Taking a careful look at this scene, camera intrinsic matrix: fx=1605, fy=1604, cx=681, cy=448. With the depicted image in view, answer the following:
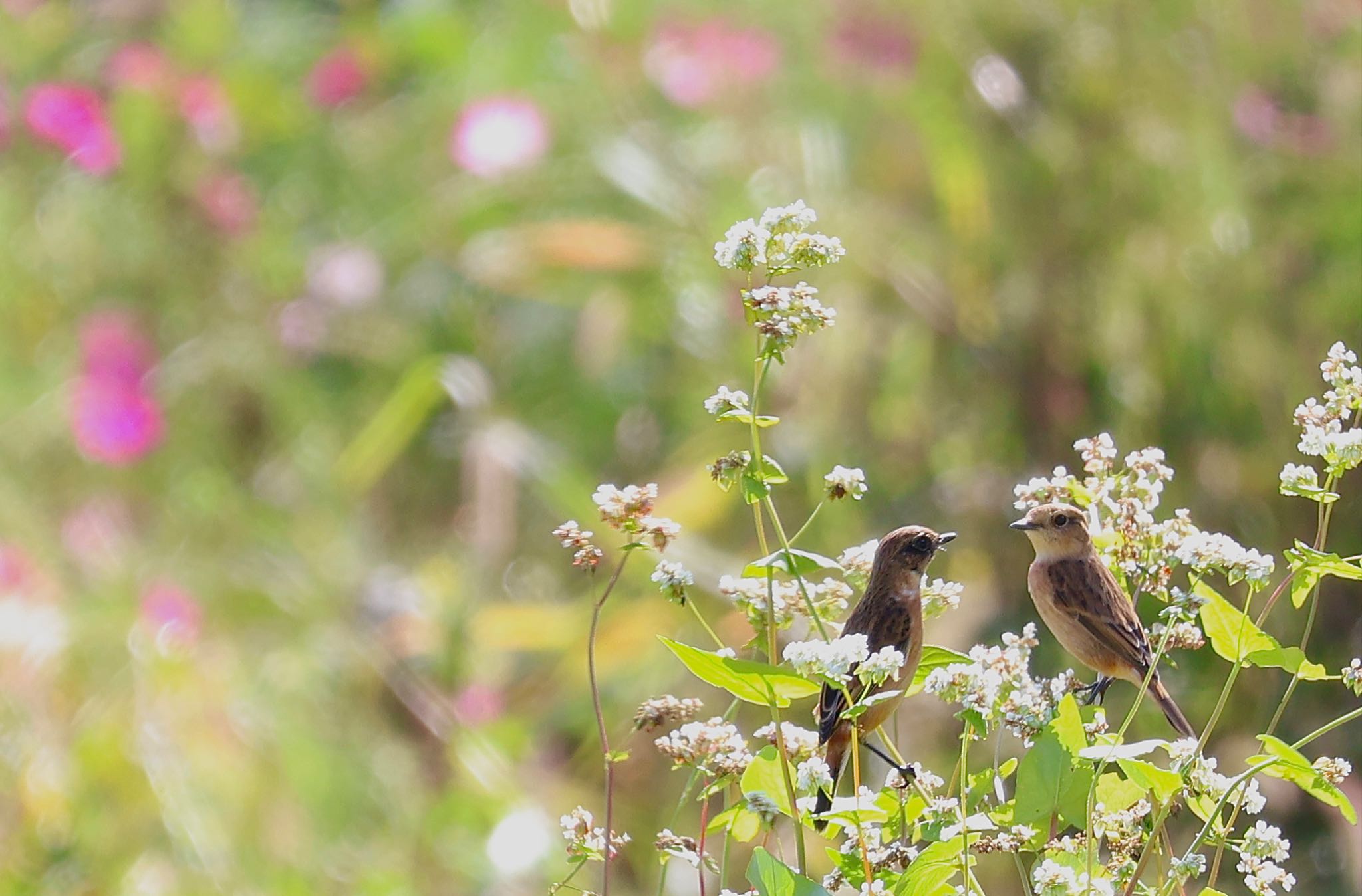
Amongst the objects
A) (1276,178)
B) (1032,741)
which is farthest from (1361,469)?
(1032,741)

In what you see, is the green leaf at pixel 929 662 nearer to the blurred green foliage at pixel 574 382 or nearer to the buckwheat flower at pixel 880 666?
the buckwheat flower at pixel 880 666

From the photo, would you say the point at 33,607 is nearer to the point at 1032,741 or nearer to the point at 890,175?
the point at 890,175

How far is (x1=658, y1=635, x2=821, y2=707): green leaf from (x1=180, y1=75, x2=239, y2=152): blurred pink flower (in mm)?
2472

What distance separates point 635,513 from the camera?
0.63 meters

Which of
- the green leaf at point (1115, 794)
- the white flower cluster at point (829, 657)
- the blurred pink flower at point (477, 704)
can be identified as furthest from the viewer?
the blurred pink flower at point (477, 704)

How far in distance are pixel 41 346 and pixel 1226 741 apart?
2011mm

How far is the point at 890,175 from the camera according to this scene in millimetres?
2357

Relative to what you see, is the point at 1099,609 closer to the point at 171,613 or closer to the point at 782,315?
the point at 782,315

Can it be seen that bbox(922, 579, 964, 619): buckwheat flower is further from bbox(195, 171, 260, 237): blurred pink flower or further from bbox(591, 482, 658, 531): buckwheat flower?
bbox(195, 171, 260, 237): blurred pink flower

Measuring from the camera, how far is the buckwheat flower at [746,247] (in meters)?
0.61

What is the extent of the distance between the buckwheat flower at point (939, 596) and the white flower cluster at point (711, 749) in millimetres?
98

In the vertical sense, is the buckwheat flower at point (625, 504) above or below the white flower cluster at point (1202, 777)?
above

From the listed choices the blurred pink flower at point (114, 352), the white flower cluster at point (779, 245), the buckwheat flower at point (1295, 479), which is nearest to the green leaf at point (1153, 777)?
the buckwheat flower at point (1295, 479)

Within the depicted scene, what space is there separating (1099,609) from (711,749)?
1.29 ft
